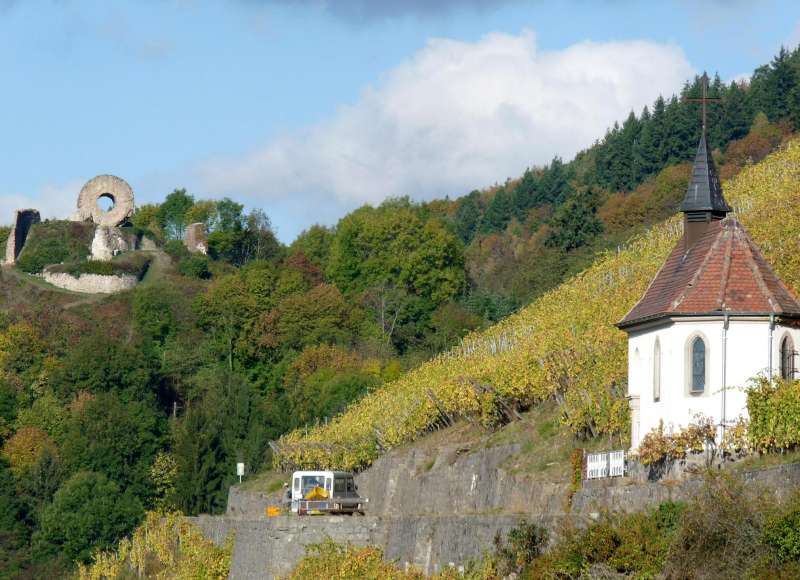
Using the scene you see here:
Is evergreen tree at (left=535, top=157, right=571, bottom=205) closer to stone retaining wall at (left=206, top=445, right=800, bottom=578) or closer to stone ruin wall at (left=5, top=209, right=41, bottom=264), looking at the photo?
stone ruin wall at (left=5, top=209, right=41, bottom=264)

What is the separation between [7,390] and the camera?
92.6 m

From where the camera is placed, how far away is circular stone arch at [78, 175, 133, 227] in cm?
11994

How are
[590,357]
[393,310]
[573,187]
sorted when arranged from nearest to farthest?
1. [590,357]
2. [393,310]
3. [573,187]

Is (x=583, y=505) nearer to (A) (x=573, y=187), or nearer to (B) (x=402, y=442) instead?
(B) (x=402, y=442)

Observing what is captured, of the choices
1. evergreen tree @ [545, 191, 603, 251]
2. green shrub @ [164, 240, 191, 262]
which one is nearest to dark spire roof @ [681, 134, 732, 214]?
evergreen tree @ [545, 191, 603, 251]

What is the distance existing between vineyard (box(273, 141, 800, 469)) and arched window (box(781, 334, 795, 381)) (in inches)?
196

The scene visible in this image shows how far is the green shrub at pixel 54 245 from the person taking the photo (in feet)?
380

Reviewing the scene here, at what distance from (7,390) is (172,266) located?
27.1m

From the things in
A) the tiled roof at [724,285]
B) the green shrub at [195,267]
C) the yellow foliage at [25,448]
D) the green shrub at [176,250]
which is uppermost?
the green shrub at [176,250]

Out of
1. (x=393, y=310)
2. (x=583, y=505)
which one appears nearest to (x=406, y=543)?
(x=583, y=505)

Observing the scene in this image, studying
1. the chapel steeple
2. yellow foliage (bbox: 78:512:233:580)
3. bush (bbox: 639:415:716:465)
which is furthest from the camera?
yellow foliage (bbox: 78:512:233:580)

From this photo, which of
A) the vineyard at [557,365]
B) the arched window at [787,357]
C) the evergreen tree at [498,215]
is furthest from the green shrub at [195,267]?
the arched window at [787,357]

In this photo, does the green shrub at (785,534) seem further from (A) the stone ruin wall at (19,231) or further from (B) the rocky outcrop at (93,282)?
(A) the stone ruin wall at (19,231)

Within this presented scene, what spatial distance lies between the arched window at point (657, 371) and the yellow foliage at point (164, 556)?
1898 centimetres
